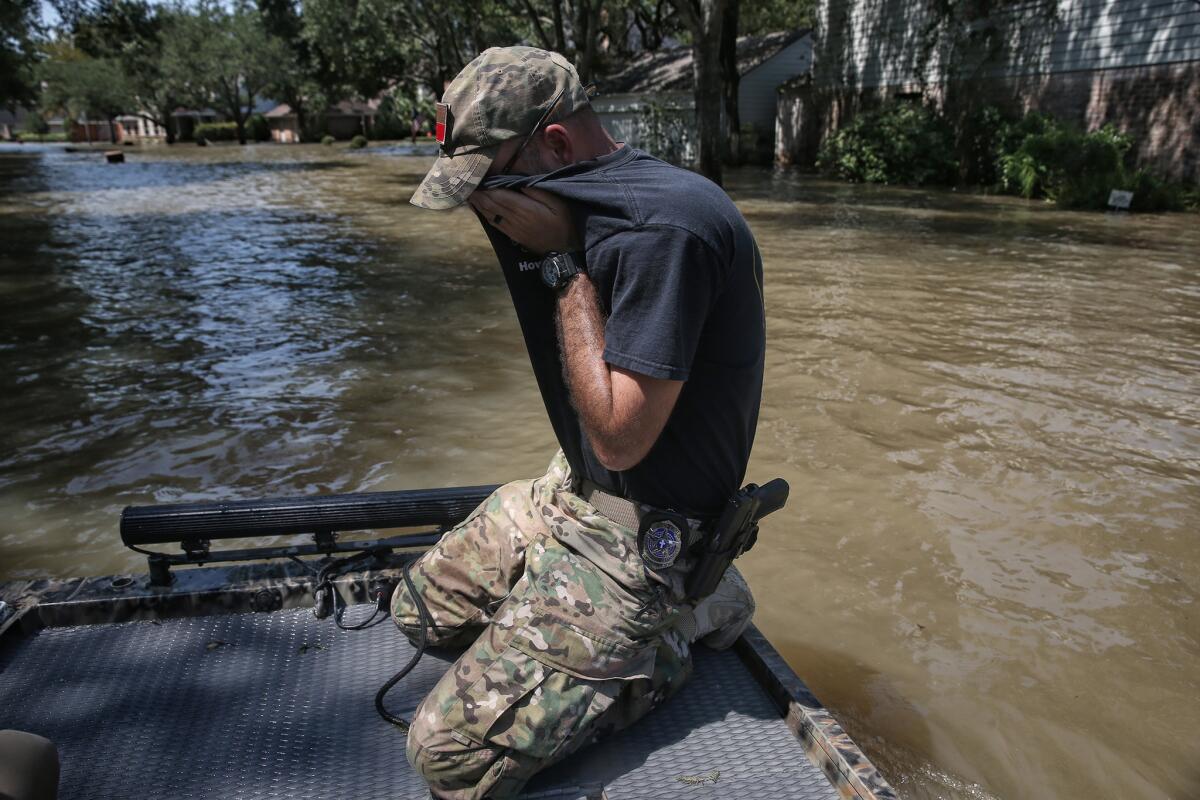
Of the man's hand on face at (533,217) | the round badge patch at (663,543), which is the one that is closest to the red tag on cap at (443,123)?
the man's hand on face at (533,217)

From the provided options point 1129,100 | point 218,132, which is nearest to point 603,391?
point 1129,100

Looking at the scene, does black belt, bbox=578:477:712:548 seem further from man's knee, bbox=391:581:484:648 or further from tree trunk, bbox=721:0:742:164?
tree trunk, bbox=721:0:742:164

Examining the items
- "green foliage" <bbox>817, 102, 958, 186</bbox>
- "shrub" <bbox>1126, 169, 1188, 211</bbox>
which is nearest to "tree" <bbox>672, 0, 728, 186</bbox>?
"green foliage" <bbox>817, 102, 958, 186</bbox>

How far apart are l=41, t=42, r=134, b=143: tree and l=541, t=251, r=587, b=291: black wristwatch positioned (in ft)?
248

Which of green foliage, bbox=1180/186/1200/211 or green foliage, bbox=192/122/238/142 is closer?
green foliage, bbox=1180/186/1200/211

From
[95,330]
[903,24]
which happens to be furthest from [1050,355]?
[903,24]

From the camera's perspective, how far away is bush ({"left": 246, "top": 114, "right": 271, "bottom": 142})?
6550cm

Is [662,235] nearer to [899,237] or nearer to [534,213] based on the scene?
[534,213]

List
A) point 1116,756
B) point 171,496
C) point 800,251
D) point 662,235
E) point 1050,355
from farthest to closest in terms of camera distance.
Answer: point 800,251 → point 1050,355 → point 171,496 → point 1116,756 → point 662,235

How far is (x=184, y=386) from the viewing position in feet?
20.0

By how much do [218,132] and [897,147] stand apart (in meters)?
59.8

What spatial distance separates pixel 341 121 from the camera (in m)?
69.6

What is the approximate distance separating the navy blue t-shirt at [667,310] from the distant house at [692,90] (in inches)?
1015

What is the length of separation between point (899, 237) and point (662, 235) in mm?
12106
